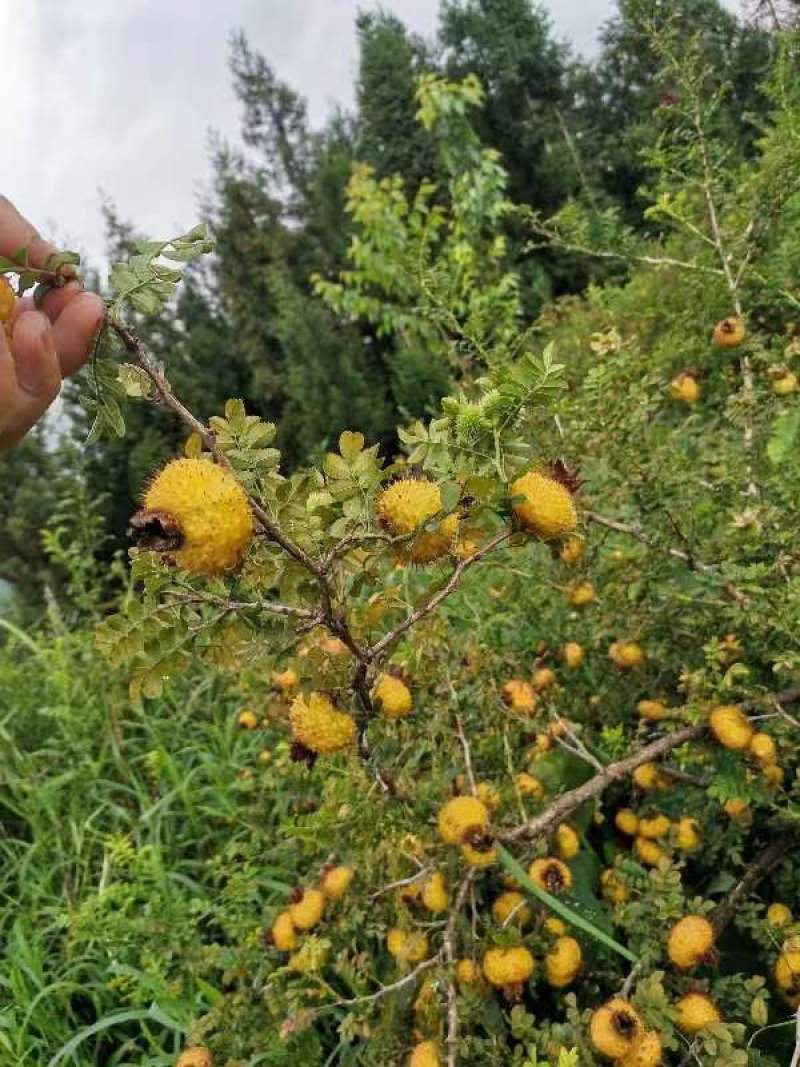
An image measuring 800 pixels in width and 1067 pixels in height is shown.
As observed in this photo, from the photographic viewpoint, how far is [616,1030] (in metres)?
0.92

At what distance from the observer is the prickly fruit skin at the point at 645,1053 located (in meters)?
0.91

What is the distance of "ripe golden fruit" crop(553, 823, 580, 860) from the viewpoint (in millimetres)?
1238

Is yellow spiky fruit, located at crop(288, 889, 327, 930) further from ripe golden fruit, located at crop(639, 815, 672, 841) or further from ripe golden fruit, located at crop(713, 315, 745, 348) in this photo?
ripe golden fruit, located at crop(713, 315, 745, 348)

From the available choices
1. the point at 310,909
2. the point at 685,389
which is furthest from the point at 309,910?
the point at 685,389

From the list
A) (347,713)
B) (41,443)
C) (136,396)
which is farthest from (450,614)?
(41,443)

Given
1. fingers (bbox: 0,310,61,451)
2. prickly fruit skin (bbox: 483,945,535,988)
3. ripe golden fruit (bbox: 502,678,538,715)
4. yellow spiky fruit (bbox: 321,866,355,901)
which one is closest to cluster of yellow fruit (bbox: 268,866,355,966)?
yellow spiky fruit (bbox: 321,866,355,901)

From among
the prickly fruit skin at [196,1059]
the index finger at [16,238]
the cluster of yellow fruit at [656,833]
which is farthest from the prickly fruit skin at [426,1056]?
the index finger at [16,238]

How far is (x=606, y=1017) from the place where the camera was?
3.05 ft

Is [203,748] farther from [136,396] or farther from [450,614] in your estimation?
[136,396]

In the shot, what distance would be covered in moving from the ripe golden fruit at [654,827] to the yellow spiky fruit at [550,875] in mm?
226

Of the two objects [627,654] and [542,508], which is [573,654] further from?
[542,508]

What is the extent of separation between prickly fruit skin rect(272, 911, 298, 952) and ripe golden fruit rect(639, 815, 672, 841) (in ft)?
1.81

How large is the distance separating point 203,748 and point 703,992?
1651 mm

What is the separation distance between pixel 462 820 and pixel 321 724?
24 centimetres
